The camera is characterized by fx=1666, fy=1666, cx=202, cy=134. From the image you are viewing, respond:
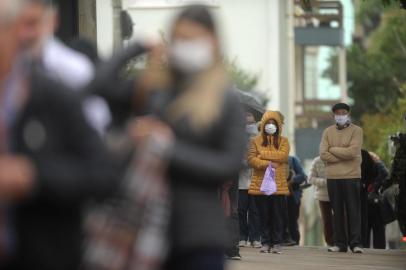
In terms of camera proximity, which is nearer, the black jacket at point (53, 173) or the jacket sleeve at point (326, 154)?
the black jacket at point (53, 173)

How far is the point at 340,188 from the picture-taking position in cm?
1992

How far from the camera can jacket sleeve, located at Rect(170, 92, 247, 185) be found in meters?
6.26

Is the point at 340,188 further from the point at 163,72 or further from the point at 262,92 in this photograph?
the point at 262,92

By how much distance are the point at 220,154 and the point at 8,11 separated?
1.48 m

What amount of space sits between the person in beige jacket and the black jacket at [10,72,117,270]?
1440 centimetres

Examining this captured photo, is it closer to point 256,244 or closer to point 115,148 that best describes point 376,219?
point 256,244

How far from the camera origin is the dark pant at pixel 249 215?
71.1 feet

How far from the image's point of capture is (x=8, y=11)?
514 cm

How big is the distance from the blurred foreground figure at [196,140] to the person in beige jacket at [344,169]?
43.4 ft

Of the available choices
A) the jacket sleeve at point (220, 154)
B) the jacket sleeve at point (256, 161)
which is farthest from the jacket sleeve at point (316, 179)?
the jacket sleeve at point (220, 154)

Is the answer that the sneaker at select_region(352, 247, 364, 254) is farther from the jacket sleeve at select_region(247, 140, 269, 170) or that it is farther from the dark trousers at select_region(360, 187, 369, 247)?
the jacket sleeve at select_region(247, 140, 269, 170)

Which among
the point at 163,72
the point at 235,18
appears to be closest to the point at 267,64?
the point at 235,18

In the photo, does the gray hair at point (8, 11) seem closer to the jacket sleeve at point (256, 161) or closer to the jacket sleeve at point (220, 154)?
the jacket sleeve at point (220, 154)

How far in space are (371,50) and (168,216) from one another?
65312mm
